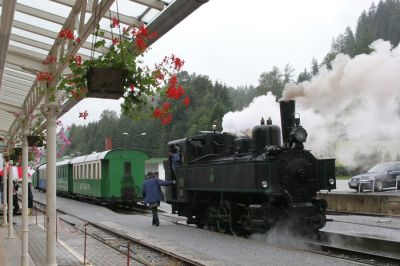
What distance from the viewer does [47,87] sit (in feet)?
20.2

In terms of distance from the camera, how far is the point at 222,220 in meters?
13.5

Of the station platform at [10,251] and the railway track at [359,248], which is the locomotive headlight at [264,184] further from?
the station platform at [10,251]

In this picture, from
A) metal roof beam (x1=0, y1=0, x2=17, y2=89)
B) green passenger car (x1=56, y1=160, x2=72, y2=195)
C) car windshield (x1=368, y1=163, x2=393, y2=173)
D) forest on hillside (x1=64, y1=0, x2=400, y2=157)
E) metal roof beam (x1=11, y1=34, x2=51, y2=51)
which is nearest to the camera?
metal roof beam (x1=0, y1=0, x2=17, y2=89)

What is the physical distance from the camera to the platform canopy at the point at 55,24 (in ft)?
15.6

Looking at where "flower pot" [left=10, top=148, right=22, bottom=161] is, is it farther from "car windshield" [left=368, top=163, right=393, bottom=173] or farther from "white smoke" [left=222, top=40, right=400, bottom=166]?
"car windshield" [left=368, top=163, right=393, bottom=173]

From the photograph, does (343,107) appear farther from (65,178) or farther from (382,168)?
(65,178)

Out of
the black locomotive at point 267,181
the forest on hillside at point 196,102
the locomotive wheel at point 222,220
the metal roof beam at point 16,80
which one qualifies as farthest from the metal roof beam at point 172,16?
the forest on hillside at point 196,102

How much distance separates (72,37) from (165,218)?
47.2 feet

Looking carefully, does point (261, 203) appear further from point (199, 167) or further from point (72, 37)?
point (72, 37)

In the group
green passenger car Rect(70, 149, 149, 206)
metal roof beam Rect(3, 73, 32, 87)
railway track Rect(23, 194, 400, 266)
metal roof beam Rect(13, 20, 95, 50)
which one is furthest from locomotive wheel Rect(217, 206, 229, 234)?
green passenger car Rect(70, 149, 149, 206)

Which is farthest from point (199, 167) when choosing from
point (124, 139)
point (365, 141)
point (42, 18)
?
point (124, 139)

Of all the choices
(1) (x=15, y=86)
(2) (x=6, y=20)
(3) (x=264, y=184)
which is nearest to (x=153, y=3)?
(2) (x=6, y=20)

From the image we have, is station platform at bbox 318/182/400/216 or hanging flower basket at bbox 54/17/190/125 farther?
station platform at bbox 318/182/400/216

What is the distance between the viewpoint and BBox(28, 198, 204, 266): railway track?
30.3 ft
